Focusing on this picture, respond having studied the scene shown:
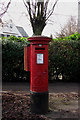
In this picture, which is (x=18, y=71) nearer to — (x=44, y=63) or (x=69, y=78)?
(x=69, y=78)

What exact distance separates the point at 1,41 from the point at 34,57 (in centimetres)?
493

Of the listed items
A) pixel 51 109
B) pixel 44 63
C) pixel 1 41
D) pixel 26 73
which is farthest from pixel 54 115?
pixel 1 41

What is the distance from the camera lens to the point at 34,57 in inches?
162

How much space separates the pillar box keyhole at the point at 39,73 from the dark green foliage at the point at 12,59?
4.44 metres

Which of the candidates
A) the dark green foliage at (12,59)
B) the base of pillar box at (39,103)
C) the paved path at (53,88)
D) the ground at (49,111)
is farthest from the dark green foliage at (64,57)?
the base of pillar box at (39,103)

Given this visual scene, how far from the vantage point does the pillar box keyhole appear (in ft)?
13.4

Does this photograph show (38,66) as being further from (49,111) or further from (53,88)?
(53,88)

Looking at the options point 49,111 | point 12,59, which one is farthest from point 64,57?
point 49,111

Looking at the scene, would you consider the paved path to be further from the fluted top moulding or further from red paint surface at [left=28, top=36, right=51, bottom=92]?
the fluted top moulding

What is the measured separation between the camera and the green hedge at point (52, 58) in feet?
28.1

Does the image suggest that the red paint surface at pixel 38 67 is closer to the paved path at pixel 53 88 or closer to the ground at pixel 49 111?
the ground at pixel 49 111

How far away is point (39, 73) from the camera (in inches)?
161

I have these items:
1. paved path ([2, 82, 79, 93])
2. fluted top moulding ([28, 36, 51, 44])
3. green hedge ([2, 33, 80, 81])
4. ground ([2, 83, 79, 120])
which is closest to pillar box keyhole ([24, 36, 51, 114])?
fluted top moulding ([28, 36, 51, 44])

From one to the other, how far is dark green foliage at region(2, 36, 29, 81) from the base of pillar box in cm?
448
